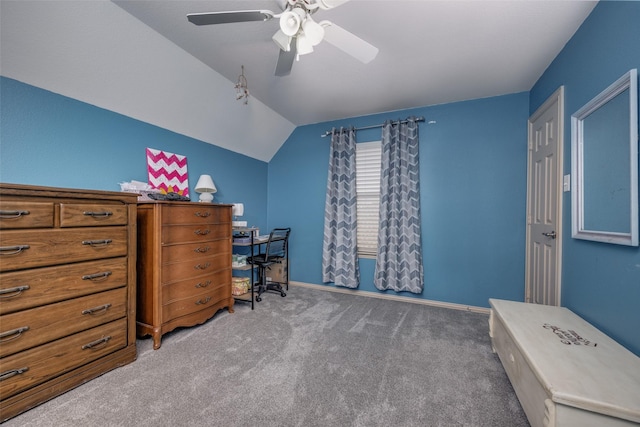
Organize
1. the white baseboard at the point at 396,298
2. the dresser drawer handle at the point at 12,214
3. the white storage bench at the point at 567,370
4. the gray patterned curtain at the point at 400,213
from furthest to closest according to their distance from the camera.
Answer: the gray patterned curtain at the point at 400,213
the white baseboard at the point at 396,298
the dresser drawer handle at the point at 12,214
the white storage bench at the point at 567,370

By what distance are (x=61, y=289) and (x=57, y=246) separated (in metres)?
0.24

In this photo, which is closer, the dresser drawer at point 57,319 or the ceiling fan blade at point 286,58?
the dresser drawer at point 57,319

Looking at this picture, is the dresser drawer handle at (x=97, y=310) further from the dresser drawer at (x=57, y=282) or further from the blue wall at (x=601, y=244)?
the blue wall at (x=601, y=244)

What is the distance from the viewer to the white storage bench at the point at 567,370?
902 mm

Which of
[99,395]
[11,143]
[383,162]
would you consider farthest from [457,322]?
[11,143]

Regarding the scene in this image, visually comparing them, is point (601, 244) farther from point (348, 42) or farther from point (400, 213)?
point (348, 42)

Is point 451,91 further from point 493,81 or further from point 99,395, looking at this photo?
point 99,395

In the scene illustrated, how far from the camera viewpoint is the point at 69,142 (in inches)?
72.6

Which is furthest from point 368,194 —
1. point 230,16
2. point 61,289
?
point 61,289

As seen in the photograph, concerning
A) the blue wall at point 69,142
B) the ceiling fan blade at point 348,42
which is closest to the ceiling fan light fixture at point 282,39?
the ceiling fan blade at point 348,42

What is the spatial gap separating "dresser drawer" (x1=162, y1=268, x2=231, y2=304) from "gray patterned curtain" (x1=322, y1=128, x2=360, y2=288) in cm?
143

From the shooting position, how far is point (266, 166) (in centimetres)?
404

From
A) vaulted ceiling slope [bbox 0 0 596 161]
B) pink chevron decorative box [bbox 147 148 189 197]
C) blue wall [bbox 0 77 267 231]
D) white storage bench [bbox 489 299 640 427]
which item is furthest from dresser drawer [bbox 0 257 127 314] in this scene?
white storage bench [bbox 489 299 640 427]

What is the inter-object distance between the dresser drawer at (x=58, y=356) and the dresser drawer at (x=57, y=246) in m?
0.44
